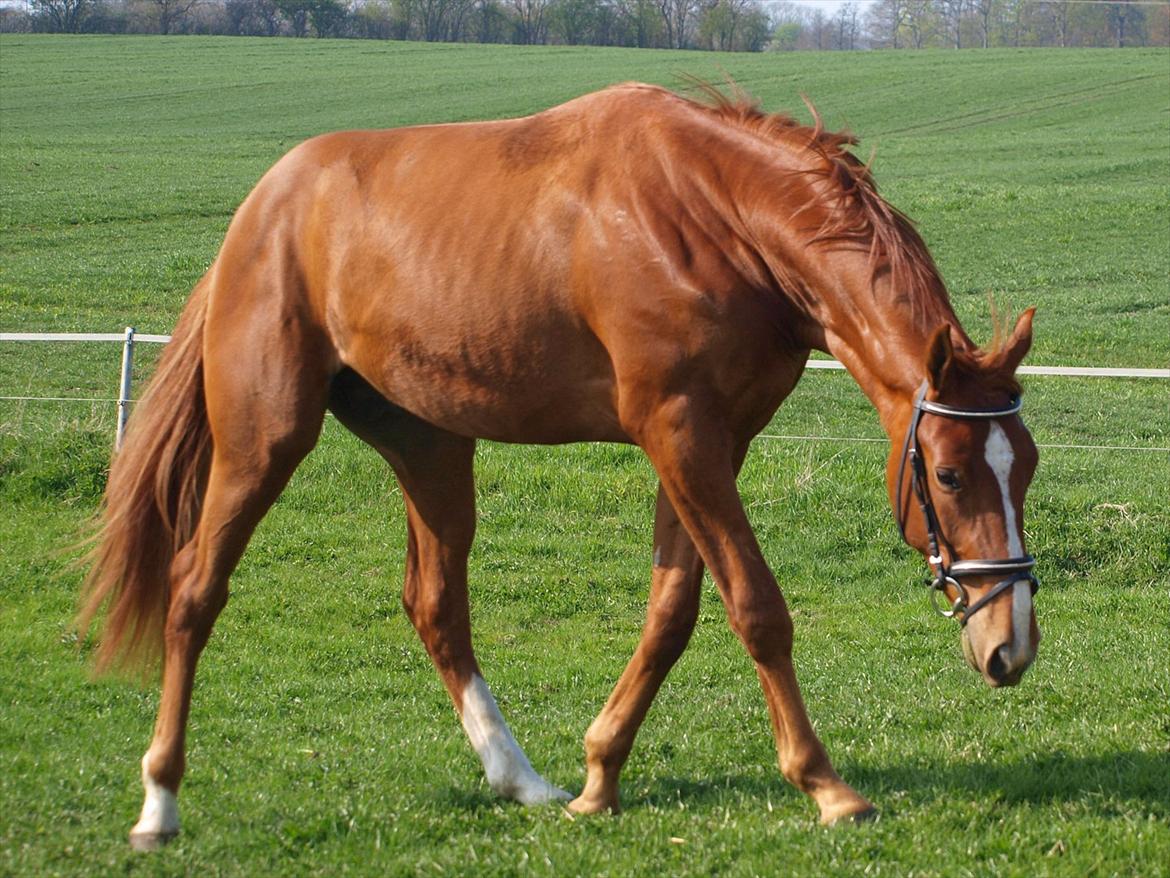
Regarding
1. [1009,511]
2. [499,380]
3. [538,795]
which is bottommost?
[538,795]

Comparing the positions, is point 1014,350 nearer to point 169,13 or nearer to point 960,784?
point 960,784

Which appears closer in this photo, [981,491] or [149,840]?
[981,491]

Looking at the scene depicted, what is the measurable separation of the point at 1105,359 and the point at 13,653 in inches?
576

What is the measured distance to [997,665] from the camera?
12.8 ft

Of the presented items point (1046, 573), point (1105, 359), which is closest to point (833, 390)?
point (1105, 359)

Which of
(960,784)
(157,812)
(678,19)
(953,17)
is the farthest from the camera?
(953,17)

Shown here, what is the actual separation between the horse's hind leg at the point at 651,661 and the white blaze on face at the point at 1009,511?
1.10 meters

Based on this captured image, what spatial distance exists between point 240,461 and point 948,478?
2.44 metres

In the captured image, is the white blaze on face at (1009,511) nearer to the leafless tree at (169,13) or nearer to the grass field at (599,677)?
the grass field at (599,677)

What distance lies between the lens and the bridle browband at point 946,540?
392cm

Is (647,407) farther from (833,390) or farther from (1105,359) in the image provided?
(1105,359)

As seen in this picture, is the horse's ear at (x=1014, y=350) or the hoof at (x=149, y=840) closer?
the horse's ear at (x=1014, y=350)

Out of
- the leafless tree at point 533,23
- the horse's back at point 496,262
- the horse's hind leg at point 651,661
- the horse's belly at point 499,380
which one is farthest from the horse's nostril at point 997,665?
the leafless tree at point 533,23

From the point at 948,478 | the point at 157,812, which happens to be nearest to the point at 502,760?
the point at 157,812
